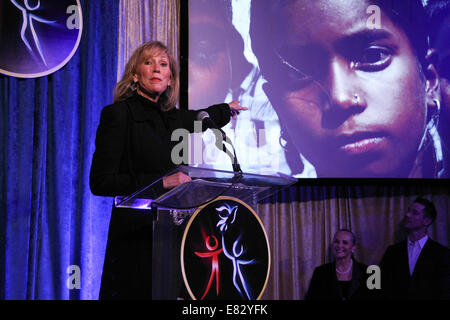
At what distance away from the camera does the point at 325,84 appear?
373 centimetres

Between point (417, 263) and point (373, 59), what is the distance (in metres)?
1.64

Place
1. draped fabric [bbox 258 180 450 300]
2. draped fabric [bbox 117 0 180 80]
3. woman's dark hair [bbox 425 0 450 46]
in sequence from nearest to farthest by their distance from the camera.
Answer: draped fabric [bbox 117 0 180 80] < draped fabric [bbox 258 180 450 300] < woman's dark hair [bbox 425 0 450 46]

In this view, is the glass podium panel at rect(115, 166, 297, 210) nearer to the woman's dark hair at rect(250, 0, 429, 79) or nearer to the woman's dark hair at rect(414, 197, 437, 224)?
the woman's dark hair at rect(250, 0, 429, 79)

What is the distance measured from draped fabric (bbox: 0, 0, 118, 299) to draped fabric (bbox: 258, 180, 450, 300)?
52.3 inches

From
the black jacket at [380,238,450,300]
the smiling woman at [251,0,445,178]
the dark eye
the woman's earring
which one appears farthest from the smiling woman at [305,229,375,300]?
the dark eye

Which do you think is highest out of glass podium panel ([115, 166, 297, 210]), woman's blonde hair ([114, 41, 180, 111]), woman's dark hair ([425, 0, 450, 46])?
woman's dark hair ([425, 0, 450, 46])

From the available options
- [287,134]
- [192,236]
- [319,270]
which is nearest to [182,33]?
[287,134]

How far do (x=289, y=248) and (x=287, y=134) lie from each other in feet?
2.92

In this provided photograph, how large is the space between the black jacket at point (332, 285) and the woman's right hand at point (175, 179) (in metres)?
2.50

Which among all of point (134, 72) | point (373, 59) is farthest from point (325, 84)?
point (134, 72)

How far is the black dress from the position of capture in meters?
Answer: 1.65

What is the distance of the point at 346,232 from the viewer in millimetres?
3676

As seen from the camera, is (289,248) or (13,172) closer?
(13,172)
